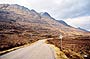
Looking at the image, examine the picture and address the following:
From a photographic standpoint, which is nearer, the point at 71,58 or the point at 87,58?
the point at 71,58

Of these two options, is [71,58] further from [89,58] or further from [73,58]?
[89,58]

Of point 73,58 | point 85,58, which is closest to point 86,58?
point 85,58

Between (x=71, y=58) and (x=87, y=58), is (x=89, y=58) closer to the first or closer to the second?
(x=87, y=58)

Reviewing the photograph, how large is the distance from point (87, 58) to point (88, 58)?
0.16 metres

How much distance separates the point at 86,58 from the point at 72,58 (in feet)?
15.7

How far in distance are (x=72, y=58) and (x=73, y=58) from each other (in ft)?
0.43

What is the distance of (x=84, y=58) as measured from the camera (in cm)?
2631

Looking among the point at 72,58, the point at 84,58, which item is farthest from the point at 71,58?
the point at 84,58

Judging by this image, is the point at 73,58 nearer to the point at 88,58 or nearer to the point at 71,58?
the point at 71,58

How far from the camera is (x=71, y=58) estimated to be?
74.0 ft

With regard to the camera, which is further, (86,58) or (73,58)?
(86,58)

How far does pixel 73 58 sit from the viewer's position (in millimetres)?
22500

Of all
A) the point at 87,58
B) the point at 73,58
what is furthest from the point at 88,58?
the point at 73,58

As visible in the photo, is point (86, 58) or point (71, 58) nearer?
point (71, 58)
